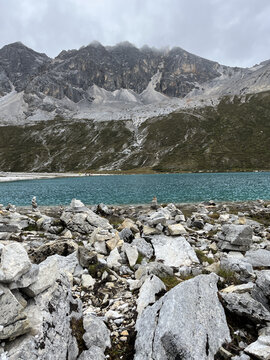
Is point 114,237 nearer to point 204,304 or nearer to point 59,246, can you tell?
point 59,246

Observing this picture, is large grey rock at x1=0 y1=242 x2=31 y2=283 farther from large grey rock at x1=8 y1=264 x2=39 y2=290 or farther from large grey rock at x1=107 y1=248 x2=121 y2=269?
large grey rock at x1=107 y1=248 x2=121 y2=269

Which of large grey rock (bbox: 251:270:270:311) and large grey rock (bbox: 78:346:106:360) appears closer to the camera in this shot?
large grey rock (bbox: 78:346:106:360)

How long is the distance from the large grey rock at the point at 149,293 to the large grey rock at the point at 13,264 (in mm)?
4104

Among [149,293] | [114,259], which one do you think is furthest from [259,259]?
[114,259]

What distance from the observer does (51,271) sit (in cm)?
637

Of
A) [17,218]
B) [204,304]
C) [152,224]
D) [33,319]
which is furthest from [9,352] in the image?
[17,218]

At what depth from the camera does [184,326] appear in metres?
5.61

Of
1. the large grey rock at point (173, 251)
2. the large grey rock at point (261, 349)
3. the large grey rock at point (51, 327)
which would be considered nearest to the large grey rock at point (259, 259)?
the large grey rock at point (173, 251)

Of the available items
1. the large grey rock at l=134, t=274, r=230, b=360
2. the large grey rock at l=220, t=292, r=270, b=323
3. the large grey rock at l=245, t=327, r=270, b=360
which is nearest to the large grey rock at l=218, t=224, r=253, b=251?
the large grey rock at l=220, t=292, r=270, b=323

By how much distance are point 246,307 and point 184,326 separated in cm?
213

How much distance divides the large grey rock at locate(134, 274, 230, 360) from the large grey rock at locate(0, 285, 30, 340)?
2.98 m

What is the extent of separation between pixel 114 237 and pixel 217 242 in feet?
27.6

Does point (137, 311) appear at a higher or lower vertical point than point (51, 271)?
lower

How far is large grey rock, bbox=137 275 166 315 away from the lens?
7.46m
